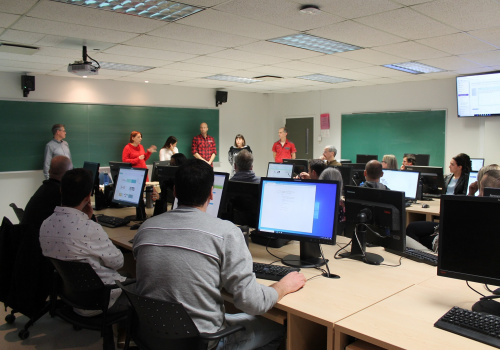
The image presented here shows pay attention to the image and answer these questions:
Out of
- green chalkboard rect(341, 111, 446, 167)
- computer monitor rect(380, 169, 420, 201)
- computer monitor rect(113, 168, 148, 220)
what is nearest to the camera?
computer monitor rect(113, 168, 148, 220)

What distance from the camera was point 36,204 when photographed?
2963mm

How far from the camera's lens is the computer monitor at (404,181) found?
4.66 m

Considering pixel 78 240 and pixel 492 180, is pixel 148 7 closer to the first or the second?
pixel 78 240

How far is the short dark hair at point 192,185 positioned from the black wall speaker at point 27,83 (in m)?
5.70

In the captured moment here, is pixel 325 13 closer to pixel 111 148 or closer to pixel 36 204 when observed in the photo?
pixel 36 204

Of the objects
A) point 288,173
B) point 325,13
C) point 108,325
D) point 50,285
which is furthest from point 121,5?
point 288,173

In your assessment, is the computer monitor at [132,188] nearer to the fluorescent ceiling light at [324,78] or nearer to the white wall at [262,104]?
the white wall at [262,104]

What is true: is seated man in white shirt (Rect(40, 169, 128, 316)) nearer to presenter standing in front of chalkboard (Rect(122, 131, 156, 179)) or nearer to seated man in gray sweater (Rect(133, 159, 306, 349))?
seated man in gray sweater (Rect(133, 159, 306, 349))

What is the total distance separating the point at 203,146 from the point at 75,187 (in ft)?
19.8

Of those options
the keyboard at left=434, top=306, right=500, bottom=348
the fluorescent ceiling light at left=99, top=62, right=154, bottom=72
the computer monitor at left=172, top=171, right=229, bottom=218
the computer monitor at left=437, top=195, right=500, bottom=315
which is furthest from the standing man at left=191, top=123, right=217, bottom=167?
the keyboard at left=434, top=306, right=500, bottom=348

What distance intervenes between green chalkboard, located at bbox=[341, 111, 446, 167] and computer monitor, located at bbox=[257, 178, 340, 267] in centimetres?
605

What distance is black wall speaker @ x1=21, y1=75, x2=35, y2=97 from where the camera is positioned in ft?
20.8

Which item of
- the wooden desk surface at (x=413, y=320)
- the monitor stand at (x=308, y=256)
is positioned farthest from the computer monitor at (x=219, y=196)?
the wooden desk surface at (x=413, y=320)

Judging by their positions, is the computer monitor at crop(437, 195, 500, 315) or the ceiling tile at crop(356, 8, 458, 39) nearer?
the computer monitor at crop(437, 195, 500, 315)
